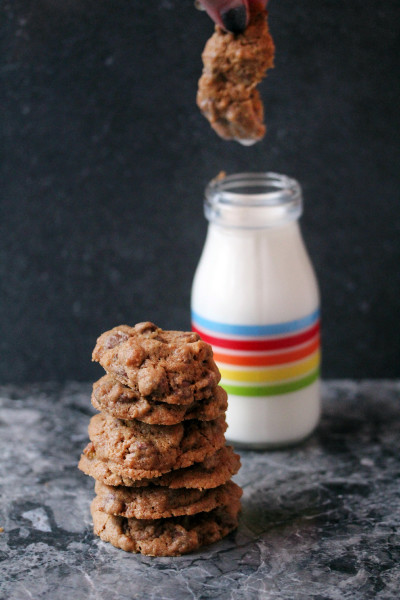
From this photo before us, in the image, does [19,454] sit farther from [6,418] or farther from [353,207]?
[353,207]

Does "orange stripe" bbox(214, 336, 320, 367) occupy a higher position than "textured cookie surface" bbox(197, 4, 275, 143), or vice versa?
"textured cookie surface" bbox(197, 4, 275, 143)

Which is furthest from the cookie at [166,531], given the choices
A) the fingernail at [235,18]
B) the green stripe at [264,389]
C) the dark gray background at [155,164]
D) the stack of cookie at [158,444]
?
the fingernail at [235,18]

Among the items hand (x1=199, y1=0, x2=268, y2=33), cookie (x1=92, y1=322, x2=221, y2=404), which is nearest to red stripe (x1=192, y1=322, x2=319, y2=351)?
cookie (x1=92, y1=322, x2=221, y2=404)

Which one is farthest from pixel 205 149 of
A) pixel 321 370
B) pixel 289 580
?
pixel 289 580

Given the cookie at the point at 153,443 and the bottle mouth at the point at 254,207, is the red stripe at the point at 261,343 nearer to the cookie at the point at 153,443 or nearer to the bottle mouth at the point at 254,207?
the bottle mouth at the point at 254,207

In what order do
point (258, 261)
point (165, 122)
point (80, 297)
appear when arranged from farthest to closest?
point (80, 297) → point (165, 122) → point (258, 261)

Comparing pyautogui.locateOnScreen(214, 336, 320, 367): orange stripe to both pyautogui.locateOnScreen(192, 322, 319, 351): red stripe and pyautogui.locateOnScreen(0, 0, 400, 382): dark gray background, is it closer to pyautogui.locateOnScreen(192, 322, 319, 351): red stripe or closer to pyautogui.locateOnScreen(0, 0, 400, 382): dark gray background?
pyautogui.locateOnScreen(192, 322, 319, 351): red stripe
